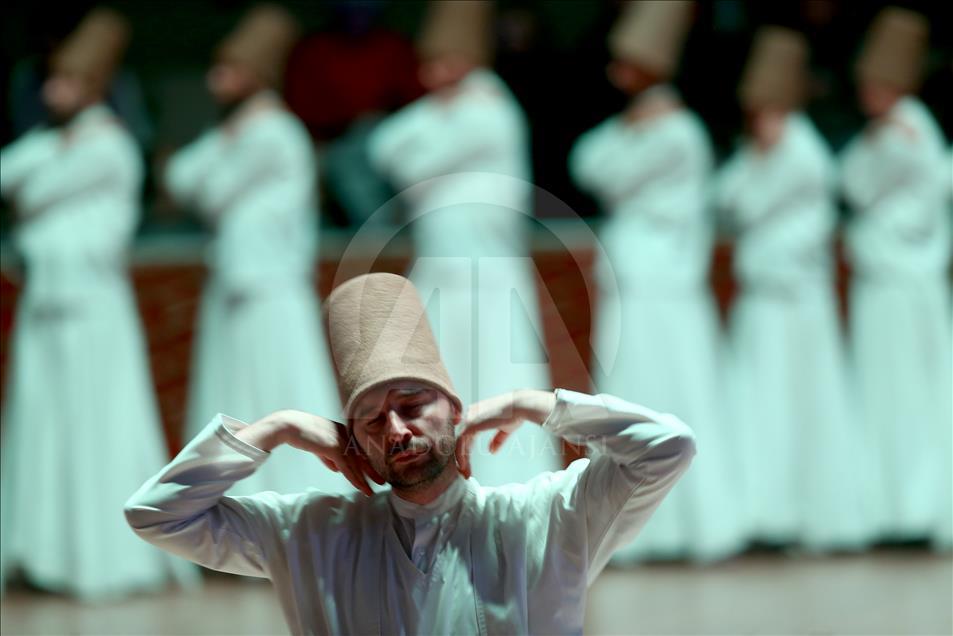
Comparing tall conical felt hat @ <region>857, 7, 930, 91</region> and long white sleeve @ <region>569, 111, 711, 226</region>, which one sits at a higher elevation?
tall conical felt hat @ <region>857, 7, 930, 91</region>

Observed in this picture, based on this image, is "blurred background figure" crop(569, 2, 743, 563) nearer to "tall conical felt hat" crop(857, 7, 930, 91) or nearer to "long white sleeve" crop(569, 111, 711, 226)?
"long white sleeve" crop(569, 111, 711, 226)

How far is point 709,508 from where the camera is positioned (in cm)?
605

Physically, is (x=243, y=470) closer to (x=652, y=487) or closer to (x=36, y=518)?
(x=652, y=487)

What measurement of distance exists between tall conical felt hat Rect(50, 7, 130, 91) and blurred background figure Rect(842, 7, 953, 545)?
10.6 feet

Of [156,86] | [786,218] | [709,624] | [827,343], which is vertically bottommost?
[709,624]

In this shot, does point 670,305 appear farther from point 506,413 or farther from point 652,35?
point 506,413

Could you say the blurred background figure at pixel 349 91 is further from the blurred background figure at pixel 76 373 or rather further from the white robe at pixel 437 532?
the white robe at pixel 437 532

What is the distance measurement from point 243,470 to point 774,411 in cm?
425

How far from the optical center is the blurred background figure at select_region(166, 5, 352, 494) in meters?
6.09

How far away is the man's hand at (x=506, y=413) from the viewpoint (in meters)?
2.30

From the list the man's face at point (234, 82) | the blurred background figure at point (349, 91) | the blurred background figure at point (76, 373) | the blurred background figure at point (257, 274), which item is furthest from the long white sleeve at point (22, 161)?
the blurred background figure at point (349, 91)

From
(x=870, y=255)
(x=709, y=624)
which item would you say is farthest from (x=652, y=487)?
(x=870, y=255)

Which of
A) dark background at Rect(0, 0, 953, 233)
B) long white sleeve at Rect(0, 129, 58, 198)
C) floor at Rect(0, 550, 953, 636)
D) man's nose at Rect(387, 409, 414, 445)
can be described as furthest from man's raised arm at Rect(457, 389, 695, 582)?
dark background at Rect(0, 0, 953, 233)

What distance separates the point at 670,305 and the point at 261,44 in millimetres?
2069
